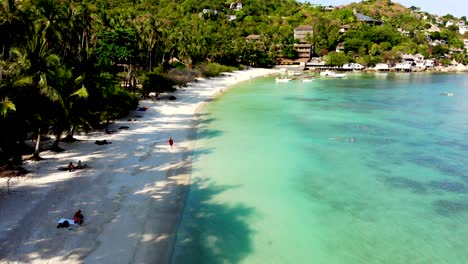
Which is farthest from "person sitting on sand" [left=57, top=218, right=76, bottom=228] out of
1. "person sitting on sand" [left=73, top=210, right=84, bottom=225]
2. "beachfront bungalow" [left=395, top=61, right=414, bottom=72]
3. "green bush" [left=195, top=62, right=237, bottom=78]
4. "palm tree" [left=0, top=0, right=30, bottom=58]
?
"beachfront bungalow" [left=395, top=61, right=414, bottom=72]

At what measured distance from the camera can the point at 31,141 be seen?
32719 mm

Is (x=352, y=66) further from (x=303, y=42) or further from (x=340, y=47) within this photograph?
(x=303, y=42)

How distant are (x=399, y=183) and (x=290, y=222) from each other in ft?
37.8

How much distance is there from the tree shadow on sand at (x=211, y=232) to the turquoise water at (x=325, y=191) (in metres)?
0.05

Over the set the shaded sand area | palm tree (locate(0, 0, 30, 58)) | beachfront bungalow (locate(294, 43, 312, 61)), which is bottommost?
the shaded sand area

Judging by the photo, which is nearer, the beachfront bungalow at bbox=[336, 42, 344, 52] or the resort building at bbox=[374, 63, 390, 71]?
the resort building at bbox=[374, 63, 390, 71]

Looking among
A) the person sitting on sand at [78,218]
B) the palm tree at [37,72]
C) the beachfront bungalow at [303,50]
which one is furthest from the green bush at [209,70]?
the person sitting on sand at [78,218]

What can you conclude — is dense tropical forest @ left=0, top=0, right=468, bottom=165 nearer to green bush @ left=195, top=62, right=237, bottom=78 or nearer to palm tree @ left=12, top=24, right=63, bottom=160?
palm tree @ left=12, top=24, right=63, bottom=160

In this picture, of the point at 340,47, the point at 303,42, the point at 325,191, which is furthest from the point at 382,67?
the point at 325,191

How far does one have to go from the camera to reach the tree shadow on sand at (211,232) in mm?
18156

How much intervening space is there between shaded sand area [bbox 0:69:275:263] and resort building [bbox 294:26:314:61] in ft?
433

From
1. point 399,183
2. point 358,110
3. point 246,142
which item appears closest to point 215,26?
point 358,110

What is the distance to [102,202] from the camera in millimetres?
22094

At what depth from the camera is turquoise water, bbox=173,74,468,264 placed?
19.3 meters
